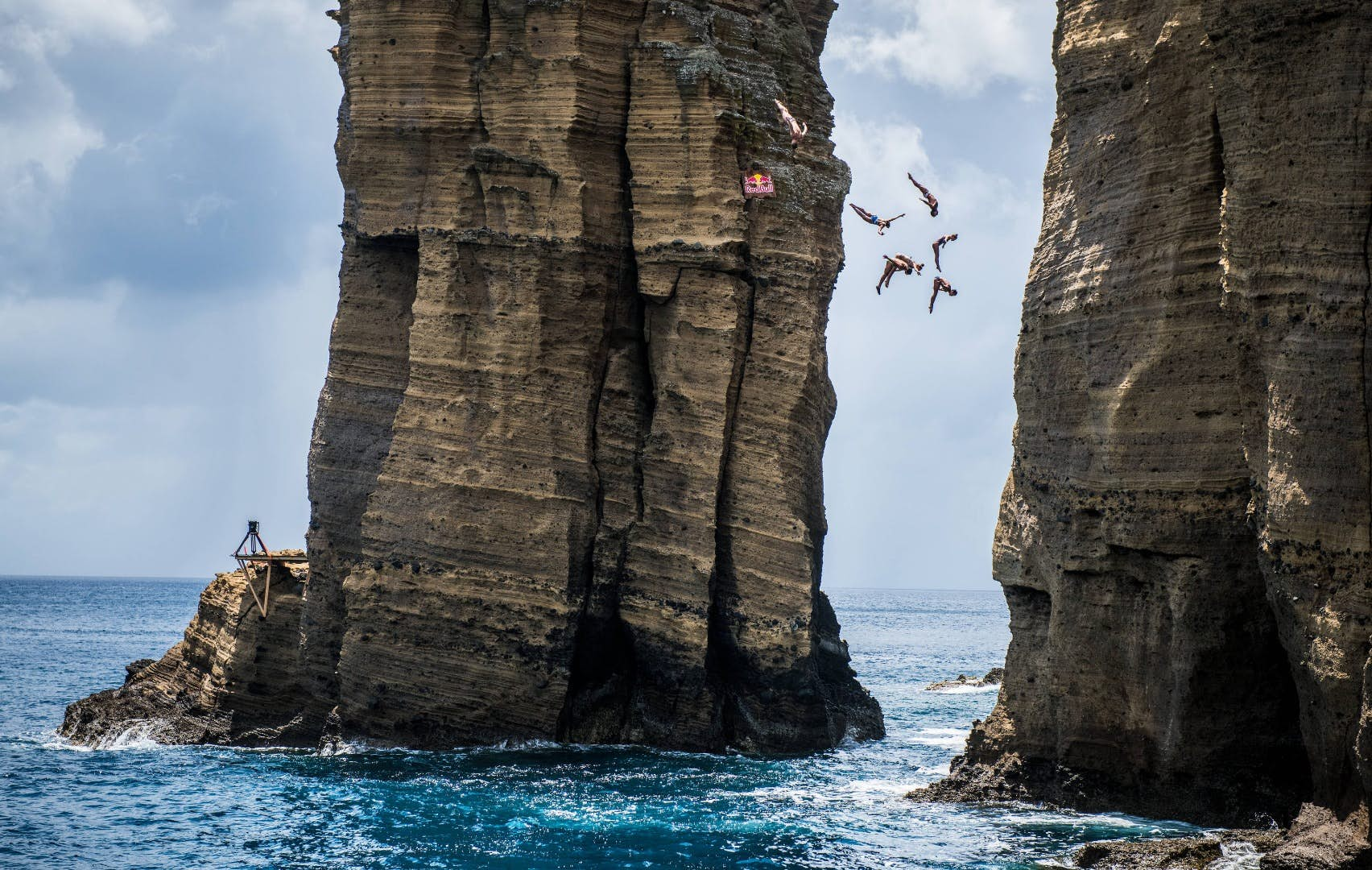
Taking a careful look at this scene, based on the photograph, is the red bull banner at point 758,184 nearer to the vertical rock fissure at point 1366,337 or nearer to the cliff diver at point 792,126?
the cliff diver at point 792,126

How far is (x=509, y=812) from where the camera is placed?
22547 mm

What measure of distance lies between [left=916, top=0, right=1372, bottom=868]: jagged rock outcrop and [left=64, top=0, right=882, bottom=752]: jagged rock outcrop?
7076 mm

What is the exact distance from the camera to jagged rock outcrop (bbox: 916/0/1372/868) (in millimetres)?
16188

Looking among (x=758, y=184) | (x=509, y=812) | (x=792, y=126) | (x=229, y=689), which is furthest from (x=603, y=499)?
(x=229, y=689)

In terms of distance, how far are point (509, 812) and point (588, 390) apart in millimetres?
9560

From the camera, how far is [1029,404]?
2141cm

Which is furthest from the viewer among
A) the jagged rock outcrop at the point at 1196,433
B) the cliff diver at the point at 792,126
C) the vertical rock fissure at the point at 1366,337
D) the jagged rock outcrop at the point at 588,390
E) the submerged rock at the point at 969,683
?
the submerged rock at the point at 969,683

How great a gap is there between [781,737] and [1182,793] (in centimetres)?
1019

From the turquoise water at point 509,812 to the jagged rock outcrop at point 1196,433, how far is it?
58.8 inches

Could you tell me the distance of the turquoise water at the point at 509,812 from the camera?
19891mm

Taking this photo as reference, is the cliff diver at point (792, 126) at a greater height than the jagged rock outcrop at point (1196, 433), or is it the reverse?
the cliff diver at point (792, 126)

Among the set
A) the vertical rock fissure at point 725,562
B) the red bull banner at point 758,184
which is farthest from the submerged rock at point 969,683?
the red bull banner at point 758,184

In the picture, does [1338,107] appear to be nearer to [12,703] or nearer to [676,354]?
[676,354]

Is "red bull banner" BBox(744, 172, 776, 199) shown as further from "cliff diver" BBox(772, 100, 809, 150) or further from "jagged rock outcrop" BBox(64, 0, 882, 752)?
"cliff diver" BBox(772, 100, 809, 150)
